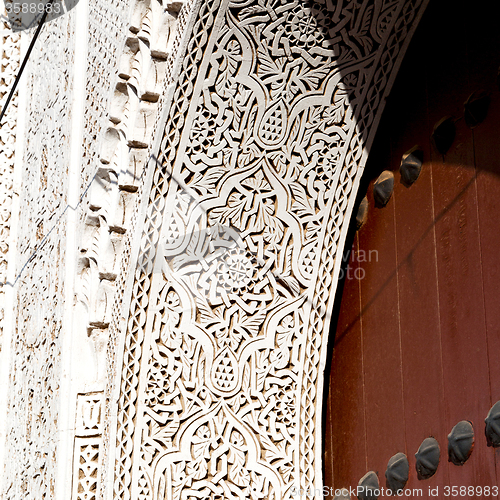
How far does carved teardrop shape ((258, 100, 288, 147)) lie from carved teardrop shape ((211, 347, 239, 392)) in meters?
0.65

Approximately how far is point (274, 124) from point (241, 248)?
39 centimetres

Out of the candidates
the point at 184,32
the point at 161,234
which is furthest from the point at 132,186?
the point at 184,32

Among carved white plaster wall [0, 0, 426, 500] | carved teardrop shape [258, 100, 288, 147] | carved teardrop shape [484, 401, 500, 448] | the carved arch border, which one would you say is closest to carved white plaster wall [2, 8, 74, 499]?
carved white plaster wall [0, 0, 426, 500]

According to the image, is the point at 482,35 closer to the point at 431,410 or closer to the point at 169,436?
the point at 431,410

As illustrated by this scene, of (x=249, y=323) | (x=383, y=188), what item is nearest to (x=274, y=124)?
(x=383, y=188)

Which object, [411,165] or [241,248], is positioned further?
[241,248]

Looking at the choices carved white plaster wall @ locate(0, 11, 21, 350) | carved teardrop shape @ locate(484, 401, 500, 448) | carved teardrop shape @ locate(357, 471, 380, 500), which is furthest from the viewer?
carved white plaster wall @ locate(0, 11, 21, 350)

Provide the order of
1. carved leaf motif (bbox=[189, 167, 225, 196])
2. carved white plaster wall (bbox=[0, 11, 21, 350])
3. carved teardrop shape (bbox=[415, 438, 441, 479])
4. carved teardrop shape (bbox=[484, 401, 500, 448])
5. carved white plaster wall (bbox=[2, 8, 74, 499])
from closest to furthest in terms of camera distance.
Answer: carved teardrop shape (bbox=[484, 401, 500, 448]), carved teardrop shape (bbox=[415, 438, 441, 479]), carved leaf motif (bbox=[189, 167, 225, 196]), carved white plaster wall (bbox=[2, 8, 74, 499]), carved white plaster wall (bbox=[0, 11, 21, 350])

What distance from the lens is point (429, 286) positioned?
6.73 feet

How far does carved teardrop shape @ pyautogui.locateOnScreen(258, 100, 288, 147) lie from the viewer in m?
2.29

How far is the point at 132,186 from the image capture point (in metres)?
2.24

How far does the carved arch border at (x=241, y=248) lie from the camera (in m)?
2.15

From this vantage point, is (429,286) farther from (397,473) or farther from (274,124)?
(274,124)

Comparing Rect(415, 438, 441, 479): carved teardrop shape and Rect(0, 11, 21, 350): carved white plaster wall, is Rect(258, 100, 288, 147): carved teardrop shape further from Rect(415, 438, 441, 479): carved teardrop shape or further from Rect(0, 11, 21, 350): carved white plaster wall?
Rect(0, 11, 21, 350): carved white plaster wall
